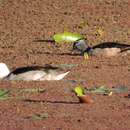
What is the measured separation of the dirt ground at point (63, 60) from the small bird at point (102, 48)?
0.32 meters

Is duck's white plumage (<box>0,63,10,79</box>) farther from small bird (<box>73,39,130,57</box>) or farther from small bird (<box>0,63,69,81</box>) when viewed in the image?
small bird (<box>73,39,130,57</box>)

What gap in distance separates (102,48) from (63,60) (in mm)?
1210

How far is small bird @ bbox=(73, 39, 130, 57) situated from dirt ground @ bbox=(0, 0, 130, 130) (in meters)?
0.32

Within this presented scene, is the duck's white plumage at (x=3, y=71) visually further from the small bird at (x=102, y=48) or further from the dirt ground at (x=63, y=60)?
the small bird at (x=102, y=48)

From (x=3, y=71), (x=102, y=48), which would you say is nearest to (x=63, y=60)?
(x=102, y=48)

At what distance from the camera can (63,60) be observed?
52.8ft

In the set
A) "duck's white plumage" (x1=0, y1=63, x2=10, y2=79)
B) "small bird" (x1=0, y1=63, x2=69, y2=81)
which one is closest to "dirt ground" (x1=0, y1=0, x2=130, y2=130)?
"small bird" (x1=0, y1=63, x2=69, y2=81)

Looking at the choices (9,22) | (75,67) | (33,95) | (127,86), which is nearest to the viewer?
(33,95)

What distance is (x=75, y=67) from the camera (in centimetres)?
1495

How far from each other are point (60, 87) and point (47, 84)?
16.0 inches

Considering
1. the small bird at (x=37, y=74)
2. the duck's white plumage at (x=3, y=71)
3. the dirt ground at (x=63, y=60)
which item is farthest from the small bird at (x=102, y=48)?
the small bird at (x=37, y=74)

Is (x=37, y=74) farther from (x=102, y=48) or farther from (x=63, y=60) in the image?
(x=102, y=48)

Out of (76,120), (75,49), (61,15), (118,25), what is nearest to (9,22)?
(61,15)

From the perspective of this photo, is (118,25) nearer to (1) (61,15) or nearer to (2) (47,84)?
(1) (61,15)
